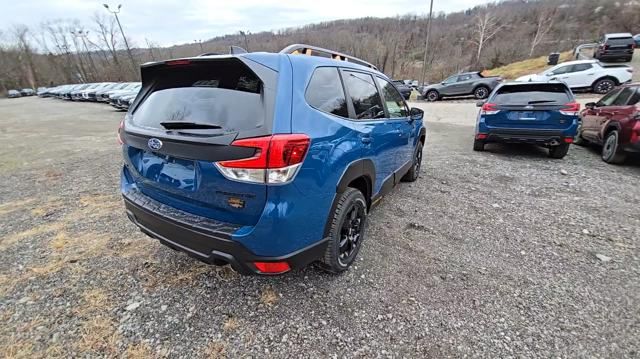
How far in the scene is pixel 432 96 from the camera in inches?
822

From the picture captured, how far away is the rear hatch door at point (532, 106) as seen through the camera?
5.43 m

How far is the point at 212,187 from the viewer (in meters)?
1.77

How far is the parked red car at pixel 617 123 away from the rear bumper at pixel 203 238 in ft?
20.0

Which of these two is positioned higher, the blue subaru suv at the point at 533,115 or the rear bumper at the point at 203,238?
the blue subaru suv at the point at 533,115

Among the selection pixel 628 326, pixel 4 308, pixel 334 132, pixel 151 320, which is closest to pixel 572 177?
pixel 628 326

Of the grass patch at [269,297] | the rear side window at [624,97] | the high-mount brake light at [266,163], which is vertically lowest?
the grass patch at [269,297]

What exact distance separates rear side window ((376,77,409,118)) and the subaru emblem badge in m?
2.35

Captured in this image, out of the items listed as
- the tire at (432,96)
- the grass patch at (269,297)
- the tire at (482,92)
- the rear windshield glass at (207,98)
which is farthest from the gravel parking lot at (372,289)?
the tire at (432,96)

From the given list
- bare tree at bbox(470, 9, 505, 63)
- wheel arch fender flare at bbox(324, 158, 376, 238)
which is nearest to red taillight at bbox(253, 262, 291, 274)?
wheel arch fender flare at bbox(324, 158, 376, 238)

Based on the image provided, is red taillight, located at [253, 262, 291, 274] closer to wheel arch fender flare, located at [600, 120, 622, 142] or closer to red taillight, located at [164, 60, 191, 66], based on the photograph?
red taillight, located at [164, 60, 191, 66]

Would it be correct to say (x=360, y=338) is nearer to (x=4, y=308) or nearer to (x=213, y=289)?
(x=213, y=289)

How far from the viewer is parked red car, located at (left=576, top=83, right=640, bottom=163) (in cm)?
500

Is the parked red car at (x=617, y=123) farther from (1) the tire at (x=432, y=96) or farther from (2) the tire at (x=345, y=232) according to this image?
(1) the tire at (x=432, y=96)

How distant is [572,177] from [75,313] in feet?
22.0
